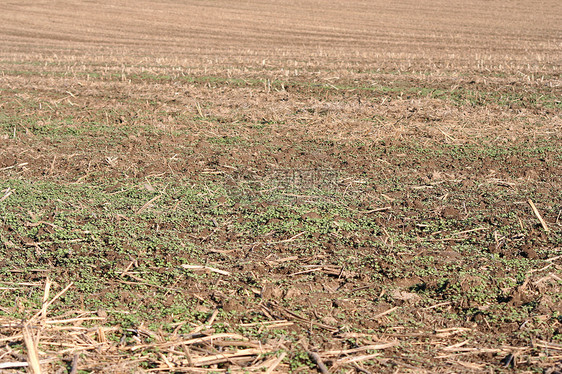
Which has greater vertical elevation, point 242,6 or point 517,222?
point 242,6

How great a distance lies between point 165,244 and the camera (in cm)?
483

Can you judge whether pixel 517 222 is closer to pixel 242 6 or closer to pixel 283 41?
pixel 283 41

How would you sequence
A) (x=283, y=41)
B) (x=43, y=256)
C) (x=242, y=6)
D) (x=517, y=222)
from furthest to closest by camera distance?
1. (x=242, y=6)
2. (x=283, y=41)
3. (x=517, y=222)
4. (x=43, y=256)

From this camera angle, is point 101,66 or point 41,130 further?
point 101,66

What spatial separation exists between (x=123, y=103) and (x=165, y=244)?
616 cm

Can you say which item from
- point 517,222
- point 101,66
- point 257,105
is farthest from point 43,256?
point 101,66

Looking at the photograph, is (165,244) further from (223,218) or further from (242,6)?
(242,6)

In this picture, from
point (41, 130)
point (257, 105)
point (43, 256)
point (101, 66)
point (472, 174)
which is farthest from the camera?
point (101, 66)

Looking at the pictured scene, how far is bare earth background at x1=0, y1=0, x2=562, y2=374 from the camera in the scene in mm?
3502

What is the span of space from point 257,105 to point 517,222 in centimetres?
564

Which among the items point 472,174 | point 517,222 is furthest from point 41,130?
point 517,222

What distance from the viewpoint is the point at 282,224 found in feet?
17.1

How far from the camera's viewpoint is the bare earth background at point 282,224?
11.5 ft

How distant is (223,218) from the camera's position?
5359 millimetres
